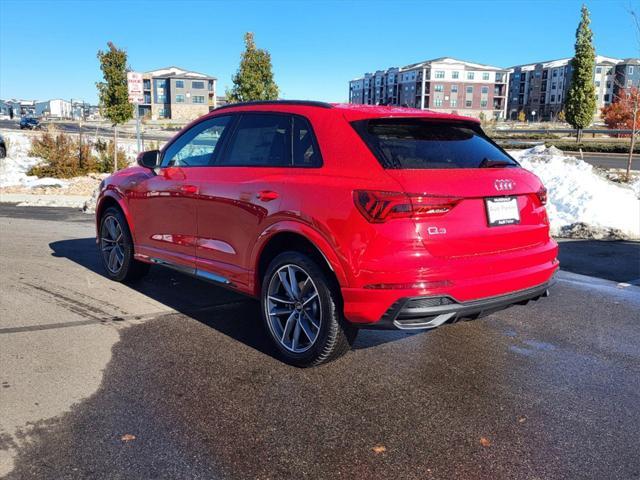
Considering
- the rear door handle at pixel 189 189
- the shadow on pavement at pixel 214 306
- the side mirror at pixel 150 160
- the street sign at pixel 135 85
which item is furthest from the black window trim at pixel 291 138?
the street sign at pixel 135 85

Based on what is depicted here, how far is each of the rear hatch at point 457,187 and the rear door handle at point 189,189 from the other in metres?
1.72

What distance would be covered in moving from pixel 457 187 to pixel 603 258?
17.6 ft

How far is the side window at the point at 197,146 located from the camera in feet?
16.2

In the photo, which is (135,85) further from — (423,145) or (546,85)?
(546,85)

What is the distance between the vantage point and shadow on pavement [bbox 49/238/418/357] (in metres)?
4.68

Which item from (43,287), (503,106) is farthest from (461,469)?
(503,106)

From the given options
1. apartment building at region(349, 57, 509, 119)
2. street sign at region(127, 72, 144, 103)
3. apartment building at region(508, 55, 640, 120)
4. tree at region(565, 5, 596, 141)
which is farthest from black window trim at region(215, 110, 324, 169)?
apartment building at region(508, 55, 640, 120)

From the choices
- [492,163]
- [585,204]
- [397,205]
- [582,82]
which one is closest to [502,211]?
[492,163]

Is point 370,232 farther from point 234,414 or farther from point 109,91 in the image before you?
point 109,91

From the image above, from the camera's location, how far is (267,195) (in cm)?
409

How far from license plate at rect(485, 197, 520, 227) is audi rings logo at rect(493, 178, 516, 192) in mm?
66

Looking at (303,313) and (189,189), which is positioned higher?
(189,189)

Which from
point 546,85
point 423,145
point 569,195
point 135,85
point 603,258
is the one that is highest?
point 546,85

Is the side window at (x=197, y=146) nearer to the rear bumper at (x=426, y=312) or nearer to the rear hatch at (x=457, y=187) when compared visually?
the rear hatch at (x=457, y=187)
